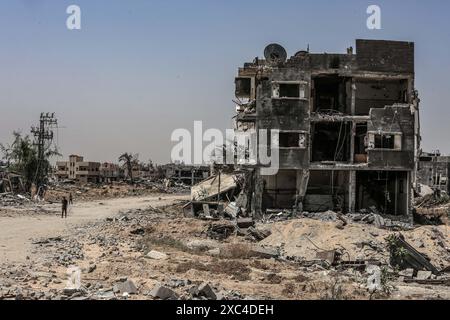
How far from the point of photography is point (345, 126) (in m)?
33.4

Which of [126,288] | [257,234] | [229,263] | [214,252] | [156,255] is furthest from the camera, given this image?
[257,234]

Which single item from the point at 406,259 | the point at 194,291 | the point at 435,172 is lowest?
the point at 406,259

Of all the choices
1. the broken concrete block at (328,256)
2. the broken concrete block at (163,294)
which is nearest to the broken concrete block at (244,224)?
the broken concrete block at (328,256)

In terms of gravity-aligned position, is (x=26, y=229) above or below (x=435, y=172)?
below

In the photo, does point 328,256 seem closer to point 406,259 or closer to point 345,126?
point 406,259

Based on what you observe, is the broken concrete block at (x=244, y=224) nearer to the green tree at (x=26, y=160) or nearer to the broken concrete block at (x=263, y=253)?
the broken concrete block at (x=263, y=253)

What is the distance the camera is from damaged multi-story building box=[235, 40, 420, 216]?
1237 inches

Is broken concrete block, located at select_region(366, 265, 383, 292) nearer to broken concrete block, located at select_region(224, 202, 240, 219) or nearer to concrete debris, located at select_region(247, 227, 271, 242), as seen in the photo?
concrete debris, located at select_region(247, 227, 271, 242)

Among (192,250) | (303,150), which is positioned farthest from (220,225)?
(303,150)

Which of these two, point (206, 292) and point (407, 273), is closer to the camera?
point (206, 292)

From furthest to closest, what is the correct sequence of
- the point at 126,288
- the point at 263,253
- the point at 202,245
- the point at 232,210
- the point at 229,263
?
the point at 232,210 → the point at 202,245 → the point at 263,253 → the point at 229,263 → the point at 126,288

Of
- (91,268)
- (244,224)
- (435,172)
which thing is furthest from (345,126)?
(435,172)

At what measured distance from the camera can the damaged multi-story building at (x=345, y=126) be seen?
31.4 m
